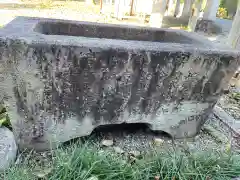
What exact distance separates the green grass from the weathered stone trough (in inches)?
14.6

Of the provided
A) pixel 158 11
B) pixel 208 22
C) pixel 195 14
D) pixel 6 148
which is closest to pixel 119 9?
pixel 158 11

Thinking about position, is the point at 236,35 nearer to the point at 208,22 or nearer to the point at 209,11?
the point at 208,22

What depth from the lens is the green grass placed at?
1627mm

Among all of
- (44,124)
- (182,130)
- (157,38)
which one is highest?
(157,38)

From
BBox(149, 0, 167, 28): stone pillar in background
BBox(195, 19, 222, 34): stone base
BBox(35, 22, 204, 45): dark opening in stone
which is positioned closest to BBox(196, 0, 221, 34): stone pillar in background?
BBox(195, 19, 222, 34): stone base

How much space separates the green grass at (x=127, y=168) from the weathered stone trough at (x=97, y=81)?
0.37m

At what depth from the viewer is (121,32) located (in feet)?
8.68

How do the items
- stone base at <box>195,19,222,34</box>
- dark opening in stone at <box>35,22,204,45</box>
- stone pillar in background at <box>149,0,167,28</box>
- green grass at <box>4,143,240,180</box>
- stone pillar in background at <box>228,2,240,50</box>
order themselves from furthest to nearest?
stone base at <box>195,19,222,34</box> < stone pillar in background at <box>149,0,167,28</box> < stone pillar in background at <box>228,2,240,50</box> < dark opening in stone at <box>35,22,204,45</box> < green grass at <box>4,143,240,180</box>

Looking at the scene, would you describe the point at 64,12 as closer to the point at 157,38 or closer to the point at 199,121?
the point at 157,38

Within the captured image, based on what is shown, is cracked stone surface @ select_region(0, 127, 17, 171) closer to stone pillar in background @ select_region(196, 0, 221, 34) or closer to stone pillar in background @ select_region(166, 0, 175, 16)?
stone pillar in background @ select_region(196, 0, 221, 34)

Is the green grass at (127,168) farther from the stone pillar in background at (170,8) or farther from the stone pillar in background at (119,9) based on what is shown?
the stone pillar in background at (170,8)

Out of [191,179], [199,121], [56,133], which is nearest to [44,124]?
[56,133]

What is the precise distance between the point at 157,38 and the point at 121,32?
18.9 inches

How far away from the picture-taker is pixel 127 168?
1726 mm
